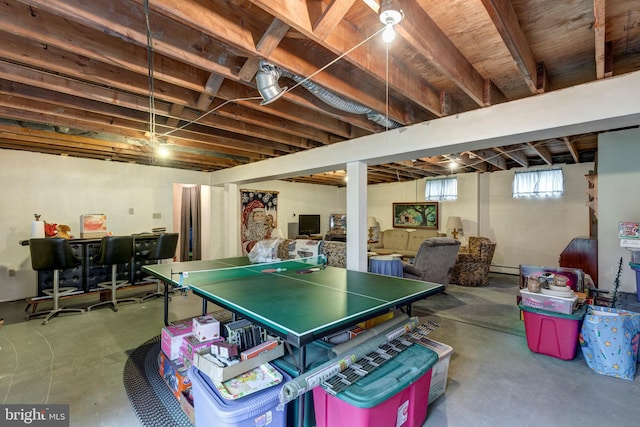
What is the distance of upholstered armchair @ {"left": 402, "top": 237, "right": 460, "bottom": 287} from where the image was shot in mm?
4461

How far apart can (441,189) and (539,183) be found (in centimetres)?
204

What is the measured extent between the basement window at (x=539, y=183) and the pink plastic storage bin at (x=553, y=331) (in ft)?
13.7

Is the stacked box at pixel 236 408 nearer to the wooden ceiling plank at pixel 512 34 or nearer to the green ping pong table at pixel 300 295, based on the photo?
the green ping pong table at pixel 300 295

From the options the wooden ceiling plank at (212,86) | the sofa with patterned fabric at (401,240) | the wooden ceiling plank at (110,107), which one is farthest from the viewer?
the sofa with patterned fabric at (401,240)

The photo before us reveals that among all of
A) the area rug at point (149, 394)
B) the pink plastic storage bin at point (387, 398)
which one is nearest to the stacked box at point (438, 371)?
the pink plastic storage bin at point (387, 398)

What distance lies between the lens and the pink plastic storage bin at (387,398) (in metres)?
1.45

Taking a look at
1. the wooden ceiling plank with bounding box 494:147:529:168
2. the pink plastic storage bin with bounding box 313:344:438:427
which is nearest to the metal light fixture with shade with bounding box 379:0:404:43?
the pink plastic storage bin with bounding box 313:344:438:427

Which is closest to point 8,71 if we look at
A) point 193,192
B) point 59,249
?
point 59,249

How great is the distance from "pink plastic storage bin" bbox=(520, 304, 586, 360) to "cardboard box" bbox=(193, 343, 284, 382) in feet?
8.47

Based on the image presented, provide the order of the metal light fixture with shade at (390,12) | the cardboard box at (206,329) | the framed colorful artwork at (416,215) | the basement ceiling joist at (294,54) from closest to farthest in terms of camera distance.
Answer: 1. the metal light fixture with shade at (390,12)
2. the basement ceiling joist at (294,54)
3. the cardboard box at (206,329)
4. the framed colorful artwork at (416,215)

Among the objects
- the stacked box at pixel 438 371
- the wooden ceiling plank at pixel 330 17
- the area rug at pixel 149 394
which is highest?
the wooden ceiling plank at pixel 330 17

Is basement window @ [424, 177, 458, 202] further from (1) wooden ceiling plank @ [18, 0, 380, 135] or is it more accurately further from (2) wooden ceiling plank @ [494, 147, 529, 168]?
(1) wooden ceiling plank @ [18, 0, 380, 135]

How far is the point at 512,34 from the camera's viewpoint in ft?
5.50

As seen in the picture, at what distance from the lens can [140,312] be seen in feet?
13.4
